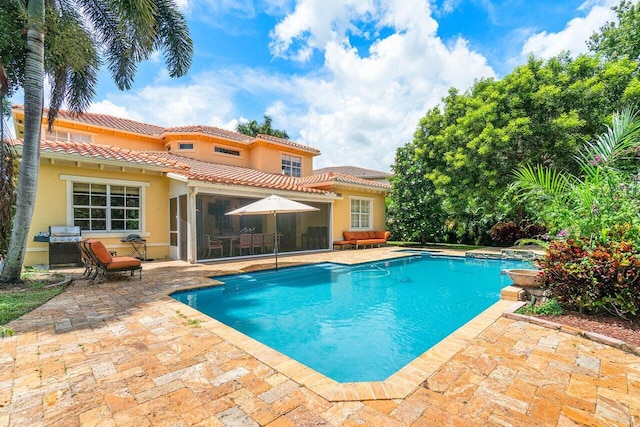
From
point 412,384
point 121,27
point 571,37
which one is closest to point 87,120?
point 121,27

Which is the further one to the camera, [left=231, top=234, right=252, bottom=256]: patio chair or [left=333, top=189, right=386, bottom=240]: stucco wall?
[left=333, top=189, right=386, bottom=240]: stucco wall

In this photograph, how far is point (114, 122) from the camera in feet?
63.6

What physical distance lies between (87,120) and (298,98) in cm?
1255

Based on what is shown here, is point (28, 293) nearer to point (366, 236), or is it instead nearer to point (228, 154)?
point (228, 154)

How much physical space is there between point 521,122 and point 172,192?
16.7 m

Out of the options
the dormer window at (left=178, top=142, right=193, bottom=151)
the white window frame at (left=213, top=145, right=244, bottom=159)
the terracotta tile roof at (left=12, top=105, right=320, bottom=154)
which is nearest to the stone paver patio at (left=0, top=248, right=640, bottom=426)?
the dormer window at (left=178, top=142, right=193, bottom=151)

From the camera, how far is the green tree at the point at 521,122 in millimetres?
14344

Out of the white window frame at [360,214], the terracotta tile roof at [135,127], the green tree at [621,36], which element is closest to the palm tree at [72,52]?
the terracotta tile roof at [135,127]

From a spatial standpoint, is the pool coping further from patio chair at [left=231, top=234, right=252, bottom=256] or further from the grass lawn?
patio chair at [left=231, top=234, right=252, bottom=256]

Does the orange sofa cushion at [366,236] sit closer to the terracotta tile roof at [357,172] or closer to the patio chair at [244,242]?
the patio chair at [244,242]

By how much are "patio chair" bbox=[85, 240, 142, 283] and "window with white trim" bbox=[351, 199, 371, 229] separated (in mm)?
13257

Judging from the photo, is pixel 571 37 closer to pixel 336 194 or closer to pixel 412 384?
pixel 336 194

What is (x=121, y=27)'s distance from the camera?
8.66 m

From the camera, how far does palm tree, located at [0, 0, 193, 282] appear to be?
7.98 m
